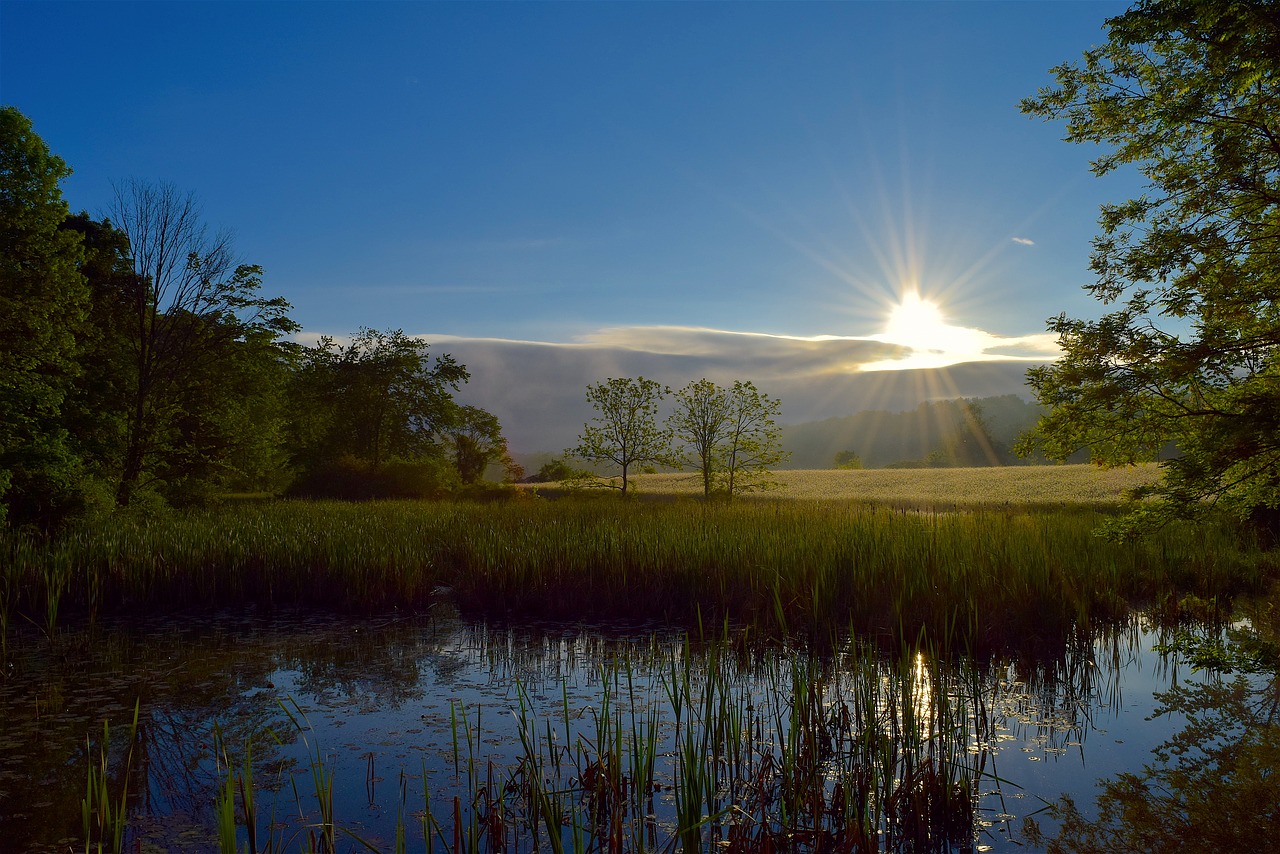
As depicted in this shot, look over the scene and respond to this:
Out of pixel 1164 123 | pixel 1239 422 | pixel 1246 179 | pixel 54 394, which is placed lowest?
pixel 1239 422

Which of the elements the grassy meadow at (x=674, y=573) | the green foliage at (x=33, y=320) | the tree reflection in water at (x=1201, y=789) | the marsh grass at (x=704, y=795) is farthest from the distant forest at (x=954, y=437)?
the marsh grass at (x=704, y=795)

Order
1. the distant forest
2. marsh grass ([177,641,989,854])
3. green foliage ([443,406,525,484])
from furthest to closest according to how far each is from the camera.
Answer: the distant forest < green foliage ([443,406,525,484]) < marsh grass ([177,641,989,854])

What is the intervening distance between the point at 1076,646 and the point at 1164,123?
760cm

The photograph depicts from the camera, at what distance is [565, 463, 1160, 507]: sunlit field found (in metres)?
28.7

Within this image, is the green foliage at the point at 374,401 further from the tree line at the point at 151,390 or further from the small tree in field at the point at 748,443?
the small tree in field at the point at 748,443

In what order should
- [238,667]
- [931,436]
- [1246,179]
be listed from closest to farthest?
[238,667] → [1246,179] → [931,436]

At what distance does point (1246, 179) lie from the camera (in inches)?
400

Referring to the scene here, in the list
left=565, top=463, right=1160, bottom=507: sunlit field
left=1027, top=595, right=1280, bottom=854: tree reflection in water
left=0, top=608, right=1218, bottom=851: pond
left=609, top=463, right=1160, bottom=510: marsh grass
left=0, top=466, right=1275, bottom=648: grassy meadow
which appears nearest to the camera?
left=0, top=608, right=1218, bottom=851: pond

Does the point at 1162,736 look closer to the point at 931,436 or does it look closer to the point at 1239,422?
the point at 1239,422

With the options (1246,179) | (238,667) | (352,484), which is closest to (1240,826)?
(238,667)

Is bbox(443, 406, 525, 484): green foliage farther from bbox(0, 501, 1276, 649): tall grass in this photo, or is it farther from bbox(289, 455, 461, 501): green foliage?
bbox(0, 501, 1276, 649): tall grass

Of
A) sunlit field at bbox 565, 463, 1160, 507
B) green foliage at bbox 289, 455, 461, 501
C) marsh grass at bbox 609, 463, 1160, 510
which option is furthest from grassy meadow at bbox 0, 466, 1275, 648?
green foliage at bbox 289, 455, 461, 501

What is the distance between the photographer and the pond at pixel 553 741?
3918mm

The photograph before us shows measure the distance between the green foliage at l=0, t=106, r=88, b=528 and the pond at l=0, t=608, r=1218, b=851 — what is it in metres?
9.25
